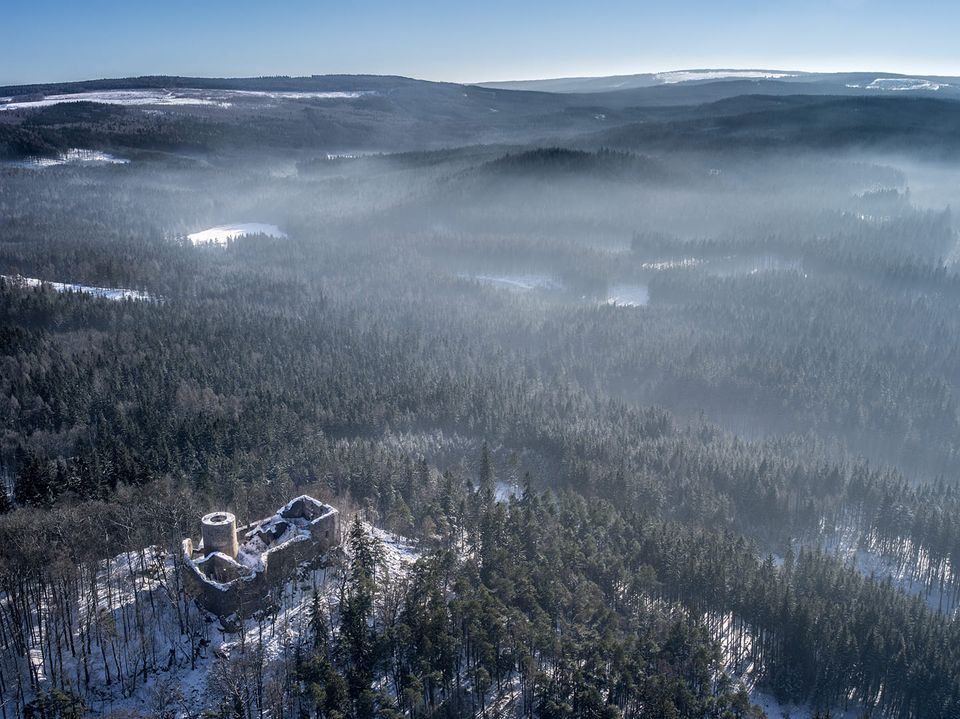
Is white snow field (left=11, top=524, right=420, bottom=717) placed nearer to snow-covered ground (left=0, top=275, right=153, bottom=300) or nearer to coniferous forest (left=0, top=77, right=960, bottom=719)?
coniferous forest (left=0, top=77, right=960, bottom=719)

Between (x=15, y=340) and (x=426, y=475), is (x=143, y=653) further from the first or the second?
(x=15, y=340)

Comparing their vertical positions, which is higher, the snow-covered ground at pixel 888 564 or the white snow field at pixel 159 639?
the white snow field at pixel 159 639

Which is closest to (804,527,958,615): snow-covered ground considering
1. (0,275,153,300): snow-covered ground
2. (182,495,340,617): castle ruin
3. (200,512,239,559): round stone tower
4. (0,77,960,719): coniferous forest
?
(0,77,960,719): coniferous forest

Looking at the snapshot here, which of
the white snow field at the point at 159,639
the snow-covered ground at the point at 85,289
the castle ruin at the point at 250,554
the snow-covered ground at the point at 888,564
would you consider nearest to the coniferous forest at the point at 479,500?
the white snow field at the point at 159,639

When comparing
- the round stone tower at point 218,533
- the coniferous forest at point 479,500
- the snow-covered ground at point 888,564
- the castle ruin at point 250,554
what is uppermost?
the round stone tower at point 218,533

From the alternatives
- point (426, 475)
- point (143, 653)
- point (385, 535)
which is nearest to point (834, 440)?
point (426, 475)

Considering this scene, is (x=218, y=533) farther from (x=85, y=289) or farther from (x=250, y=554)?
(x=85, y=289)

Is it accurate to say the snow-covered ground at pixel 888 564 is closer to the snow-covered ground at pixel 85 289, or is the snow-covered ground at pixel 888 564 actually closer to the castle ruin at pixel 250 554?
the castle ruin at pixel 250 554
